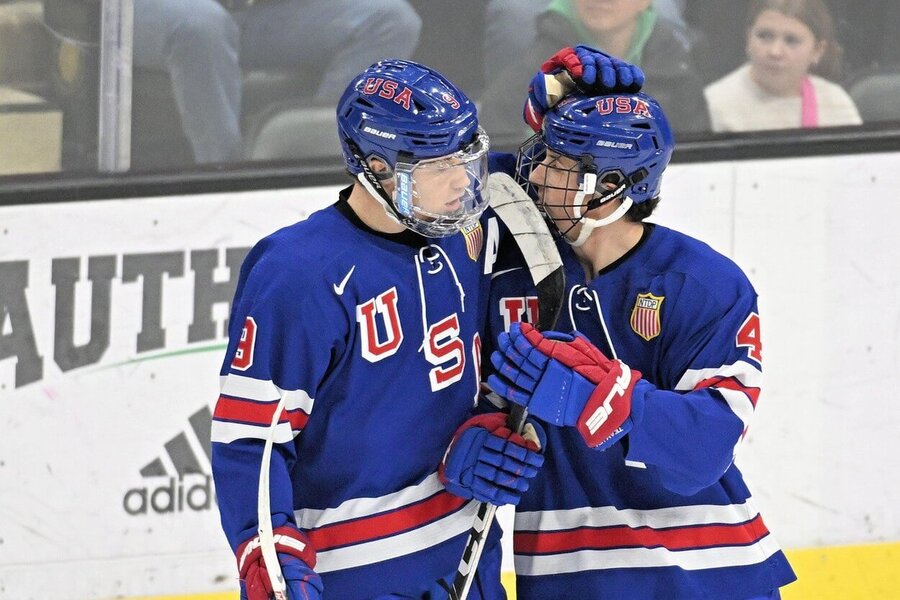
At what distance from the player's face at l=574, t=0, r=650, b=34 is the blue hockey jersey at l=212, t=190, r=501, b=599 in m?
1.34

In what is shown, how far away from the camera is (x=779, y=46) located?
2973 millimetres

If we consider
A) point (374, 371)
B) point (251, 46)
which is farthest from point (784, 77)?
point (374, 371)

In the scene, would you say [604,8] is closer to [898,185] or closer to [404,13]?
[404,13]

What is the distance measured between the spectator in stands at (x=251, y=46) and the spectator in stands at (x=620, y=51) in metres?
0.25

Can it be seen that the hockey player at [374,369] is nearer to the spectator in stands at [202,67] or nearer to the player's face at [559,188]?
the player's face at [559,188]

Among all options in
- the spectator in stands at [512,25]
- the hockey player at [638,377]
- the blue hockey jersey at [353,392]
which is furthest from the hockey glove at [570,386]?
the spectator in stands at [512,25]

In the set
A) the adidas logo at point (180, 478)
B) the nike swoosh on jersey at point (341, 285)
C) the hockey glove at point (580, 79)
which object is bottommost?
the adidas logo at point (180, 478)

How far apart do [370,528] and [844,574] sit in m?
1.55

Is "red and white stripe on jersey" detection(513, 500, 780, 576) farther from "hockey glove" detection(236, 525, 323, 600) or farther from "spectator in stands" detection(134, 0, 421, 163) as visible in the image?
"spectator in stands" detection(134, 0, 421, 163)

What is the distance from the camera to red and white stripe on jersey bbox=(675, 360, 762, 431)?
1.69 metres

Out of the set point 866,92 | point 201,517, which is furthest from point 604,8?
point 201,517

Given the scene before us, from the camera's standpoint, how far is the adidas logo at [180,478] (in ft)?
9.13

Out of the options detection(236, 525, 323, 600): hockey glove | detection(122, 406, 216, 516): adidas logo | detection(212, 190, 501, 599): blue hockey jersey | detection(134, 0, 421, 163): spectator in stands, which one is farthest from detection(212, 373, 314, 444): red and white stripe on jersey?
detection(134, 0, 421, 163): spectator in stands

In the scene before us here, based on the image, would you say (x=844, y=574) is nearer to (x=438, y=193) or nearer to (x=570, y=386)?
(x=570, y=386)
